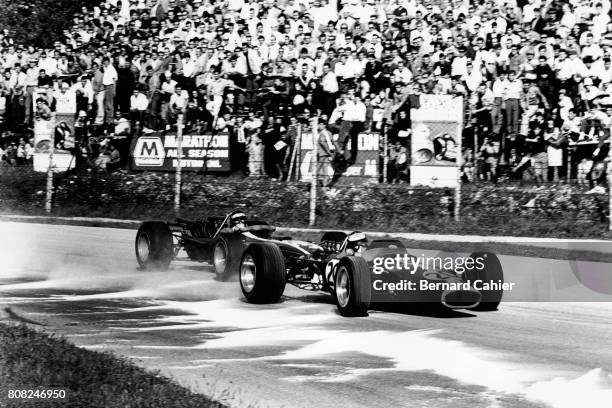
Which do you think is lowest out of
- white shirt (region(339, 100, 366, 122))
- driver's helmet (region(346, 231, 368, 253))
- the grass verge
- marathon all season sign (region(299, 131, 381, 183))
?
the grass verge

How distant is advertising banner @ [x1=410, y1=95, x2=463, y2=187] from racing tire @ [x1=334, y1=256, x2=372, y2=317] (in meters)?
8.62

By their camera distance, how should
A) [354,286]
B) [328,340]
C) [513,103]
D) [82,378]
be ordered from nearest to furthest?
1. [82,378]
2. [328,340]
3. [354,286]
4. [513,103]

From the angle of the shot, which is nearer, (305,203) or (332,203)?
(332,203)

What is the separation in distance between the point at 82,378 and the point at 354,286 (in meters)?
3.58

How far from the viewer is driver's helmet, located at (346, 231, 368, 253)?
10.3 m

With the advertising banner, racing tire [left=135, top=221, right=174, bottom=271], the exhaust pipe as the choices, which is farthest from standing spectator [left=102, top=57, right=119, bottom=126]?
the exhaust pipe

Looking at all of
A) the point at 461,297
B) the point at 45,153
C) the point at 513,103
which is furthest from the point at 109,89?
the point at 461,297

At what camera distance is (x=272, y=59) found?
20828mm

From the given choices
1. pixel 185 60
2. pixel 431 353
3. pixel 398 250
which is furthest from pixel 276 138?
pixel 431 353

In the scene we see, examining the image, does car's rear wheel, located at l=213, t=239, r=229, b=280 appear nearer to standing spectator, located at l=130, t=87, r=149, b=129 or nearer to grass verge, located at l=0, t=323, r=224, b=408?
grass verge, located at l=0, t=323, r=224, b=408

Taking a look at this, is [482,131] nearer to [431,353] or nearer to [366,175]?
[366,175]

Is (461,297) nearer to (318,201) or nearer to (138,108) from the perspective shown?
(318,201)

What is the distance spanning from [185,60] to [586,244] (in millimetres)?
A: 10408

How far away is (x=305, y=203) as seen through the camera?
19.5 meters
